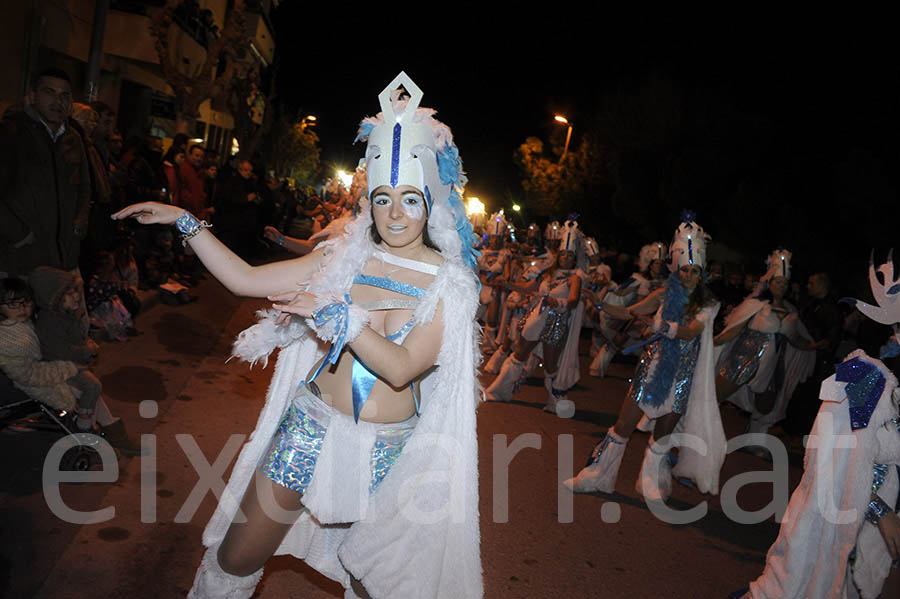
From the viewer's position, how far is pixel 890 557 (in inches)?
136

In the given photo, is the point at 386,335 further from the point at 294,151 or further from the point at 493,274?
the point at 294,151

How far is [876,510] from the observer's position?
3.40m

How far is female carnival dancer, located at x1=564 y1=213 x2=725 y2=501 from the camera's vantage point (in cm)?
592

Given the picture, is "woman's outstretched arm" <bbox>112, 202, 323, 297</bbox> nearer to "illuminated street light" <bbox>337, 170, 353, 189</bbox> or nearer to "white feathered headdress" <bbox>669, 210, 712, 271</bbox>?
"illuminated street light" <bbox>337, 170, 353, 189</bbox>

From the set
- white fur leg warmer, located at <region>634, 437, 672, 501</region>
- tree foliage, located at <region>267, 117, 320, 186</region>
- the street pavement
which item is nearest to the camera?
the street pavement

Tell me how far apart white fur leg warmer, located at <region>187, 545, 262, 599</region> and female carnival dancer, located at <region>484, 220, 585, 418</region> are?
588 cm

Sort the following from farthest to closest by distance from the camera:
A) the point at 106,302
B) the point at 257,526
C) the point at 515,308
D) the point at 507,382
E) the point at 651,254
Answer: the point at 515,308, the point at 651,254, the point at 507,382, the point at 106,302, the point at 257,526

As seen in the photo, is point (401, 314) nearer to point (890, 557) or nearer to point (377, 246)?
point (377, 246)

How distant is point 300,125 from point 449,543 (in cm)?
7373

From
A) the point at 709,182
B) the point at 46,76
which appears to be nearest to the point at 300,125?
the point at 709,182

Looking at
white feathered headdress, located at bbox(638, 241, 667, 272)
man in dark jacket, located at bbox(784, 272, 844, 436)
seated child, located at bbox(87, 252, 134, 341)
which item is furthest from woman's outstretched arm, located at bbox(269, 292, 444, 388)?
white feathered headdress, located at bbox(638, 241, 667, 272)

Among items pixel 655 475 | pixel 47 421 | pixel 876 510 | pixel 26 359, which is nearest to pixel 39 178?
pixel 26 359

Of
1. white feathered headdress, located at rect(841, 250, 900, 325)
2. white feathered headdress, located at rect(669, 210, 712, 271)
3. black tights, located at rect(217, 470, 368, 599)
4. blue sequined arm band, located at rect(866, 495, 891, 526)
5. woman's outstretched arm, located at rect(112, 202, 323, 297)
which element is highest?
white feathered headdress, located at rect(669, 210, 712, 271)

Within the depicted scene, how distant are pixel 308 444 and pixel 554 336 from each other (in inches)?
242
